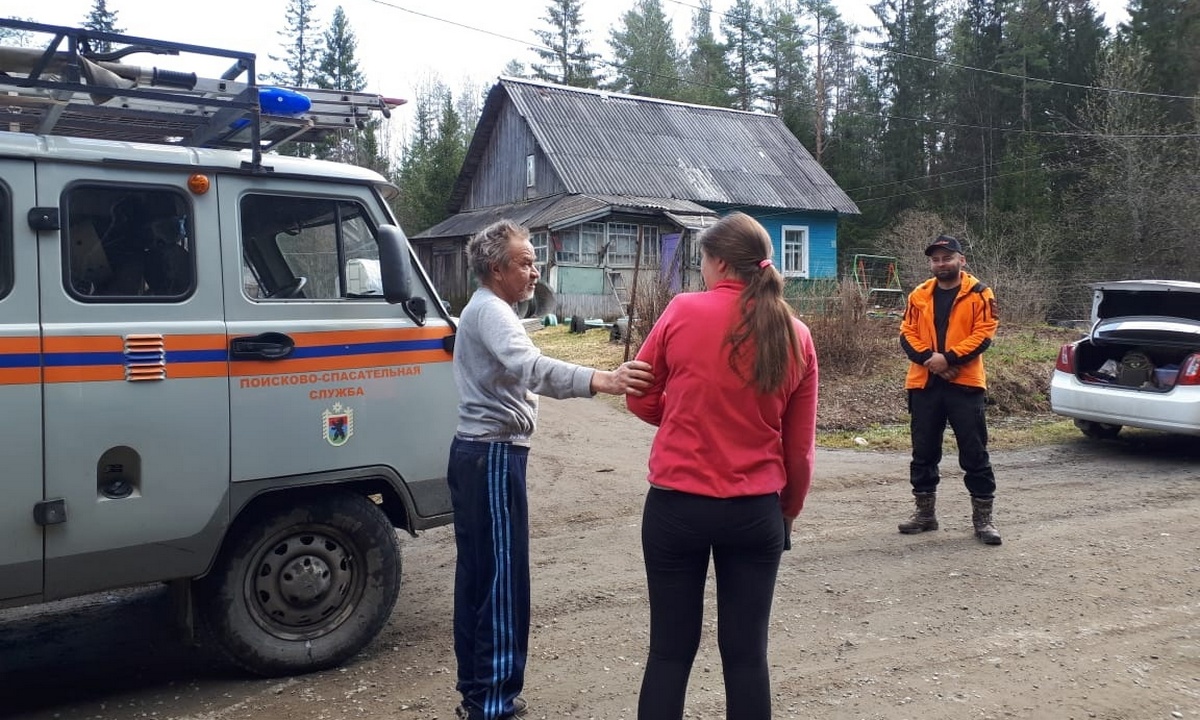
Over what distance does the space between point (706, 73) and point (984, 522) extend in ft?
167

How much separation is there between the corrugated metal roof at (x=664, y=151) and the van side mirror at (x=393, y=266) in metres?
24.0

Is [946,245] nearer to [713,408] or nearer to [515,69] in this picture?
[713,408]

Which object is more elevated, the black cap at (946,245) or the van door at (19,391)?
the black cap at (946,245)

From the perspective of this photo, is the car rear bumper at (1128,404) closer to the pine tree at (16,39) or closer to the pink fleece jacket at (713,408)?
the pink fleece jacket at (713,408)

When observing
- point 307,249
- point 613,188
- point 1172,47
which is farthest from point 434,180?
point 307,249

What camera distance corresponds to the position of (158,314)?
153 inches

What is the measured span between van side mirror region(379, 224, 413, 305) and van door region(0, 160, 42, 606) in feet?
4.61

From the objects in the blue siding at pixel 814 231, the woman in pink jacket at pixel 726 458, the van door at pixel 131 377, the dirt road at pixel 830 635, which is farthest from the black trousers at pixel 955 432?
the blue siding at pixel 814 231

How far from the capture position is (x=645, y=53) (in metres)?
55.2

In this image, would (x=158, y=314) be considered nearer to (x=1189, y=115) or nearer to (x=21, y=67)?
(x=21, y=67)

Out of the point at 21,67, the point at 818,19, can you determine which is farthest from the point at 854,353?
the point at 818,19

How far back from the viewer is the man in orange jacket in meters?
6.26

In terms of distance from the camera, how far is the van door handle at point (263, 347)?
13.3 ft

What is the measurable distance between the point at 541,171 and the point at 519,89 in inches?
126
